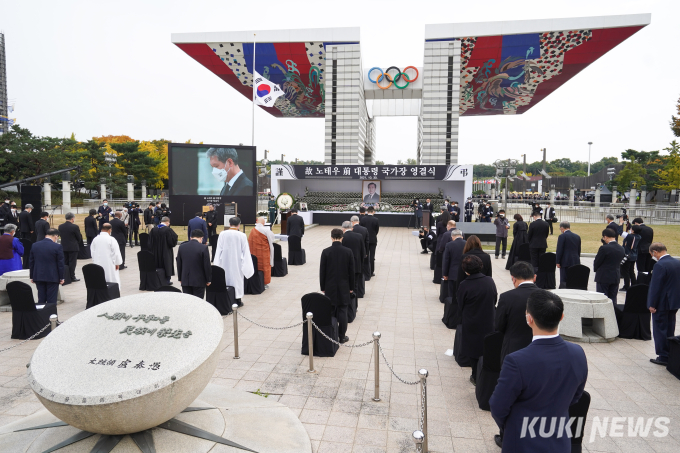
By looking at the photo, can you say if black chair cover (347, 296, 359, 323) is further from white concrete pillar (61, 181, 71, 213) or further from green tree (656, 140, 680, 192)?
green tree (656, 140, 680, 192)

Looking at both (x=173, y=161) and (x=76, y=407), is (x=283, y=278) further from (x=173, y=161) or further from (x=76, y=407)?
(x=173, y=161)

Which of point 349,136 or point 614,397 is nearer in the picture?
point 614,397

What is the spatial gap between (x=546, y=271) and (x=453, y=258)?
3.62 metres

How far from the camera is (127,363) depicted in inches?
134

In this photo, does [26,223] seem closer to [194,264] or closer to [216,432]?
[194,264]

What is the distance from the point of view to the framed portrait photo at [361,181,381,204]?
29.4 metres

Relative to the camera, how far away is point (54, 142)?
39.9 m

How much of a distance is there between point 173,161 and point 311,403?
18.4 meters

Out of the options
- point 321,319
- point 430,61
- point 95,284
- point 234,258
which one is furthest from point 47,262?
point 430,61

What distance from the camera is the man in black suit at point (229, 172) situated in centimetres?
2078

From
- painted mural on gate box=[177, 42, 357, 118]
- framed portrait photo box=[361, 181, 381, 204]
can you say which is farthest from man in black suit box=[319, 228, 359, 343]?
painted mural on gate box=[177, 42, 357, 118]

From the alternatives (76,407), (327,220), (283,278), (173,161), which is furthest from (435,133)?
(76,407)

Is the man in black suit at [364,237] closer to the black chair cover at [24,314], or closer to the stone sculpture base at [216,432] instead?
the stone sculpture base at [216,432]

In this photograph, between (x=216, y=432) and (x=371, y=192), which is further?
(x=371, y=192)
